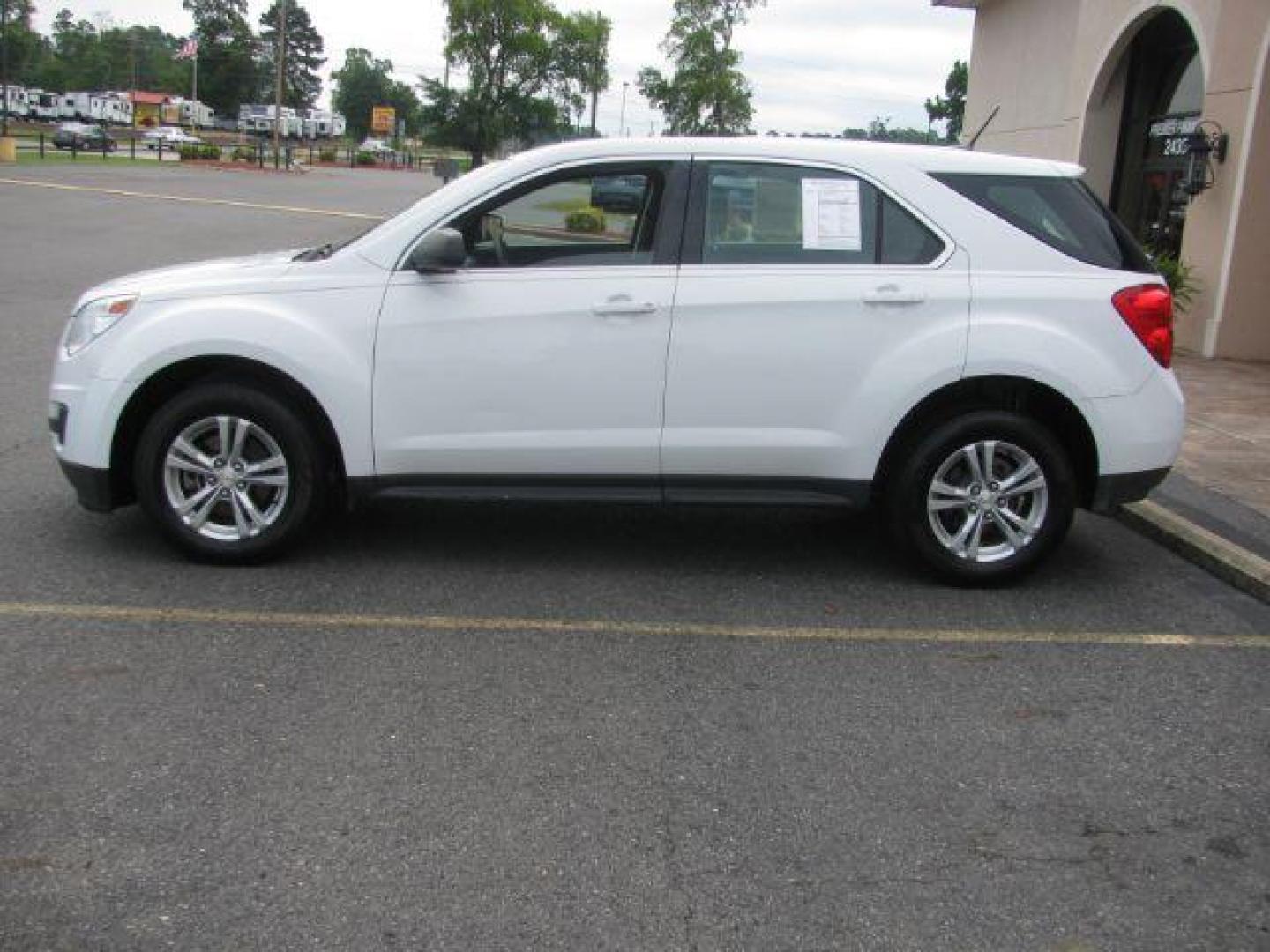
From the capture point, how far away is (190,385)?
550cm

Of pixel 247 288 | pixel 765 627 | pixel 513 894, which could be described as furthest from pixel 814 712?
pixel 247 288

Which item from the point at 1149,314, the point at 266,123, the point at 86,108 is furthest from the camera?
the point at 266,123

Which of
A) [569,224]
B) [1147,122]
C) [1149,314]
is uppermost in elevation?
[1147,122]

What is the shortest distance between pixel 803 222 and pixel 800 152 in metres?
0.32

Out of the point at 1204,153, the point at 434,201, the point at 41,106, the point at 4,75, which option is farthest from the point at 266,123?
the point at 434,201

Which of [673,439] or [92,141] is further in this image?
[92,141]

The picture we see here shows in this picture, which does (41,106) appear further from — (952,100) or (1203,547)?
(1203,547)

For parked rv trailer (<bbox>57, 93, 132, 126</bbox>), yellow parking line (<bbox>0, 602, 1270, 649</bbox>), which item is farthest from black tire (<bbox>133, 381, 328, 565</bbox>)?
parked rv trailer (<bbox>57, 93, 132, 126</bbox>)

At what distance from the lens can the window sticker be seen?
5438 millimetres

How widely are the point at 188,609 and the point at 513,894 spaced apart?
2.45m

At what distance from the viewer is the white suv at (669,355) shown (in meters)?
5.32

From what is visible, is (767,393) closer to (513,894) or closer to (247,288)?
(247,288)

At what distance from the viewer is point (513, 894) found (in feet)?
10.2

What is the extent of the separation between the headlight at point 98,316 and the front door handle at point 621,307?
1.99 m
